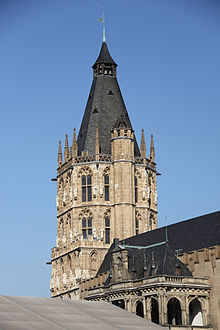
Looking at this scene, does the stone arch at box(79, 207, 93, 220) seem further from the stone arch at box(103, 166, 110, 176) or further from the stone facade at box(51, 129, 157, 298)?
the stone arch at box(103, 166, 110, 176)

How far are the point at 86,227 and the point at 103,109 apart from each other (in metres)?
17.0

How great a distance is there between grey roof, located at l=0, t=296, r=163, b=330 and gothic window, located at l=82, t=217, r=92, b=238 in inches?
1079

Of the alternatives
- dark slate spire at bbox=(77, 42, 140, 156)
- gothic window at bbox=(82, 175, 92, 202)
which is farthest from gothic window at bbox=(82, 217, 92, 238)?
dark slate spire at bbox=(77, 42, 140, 156)

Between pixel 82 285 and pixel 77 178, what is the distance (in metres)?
15.0

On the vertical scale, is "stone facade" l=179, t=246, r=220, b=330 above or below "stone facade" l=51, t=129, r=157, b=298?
below

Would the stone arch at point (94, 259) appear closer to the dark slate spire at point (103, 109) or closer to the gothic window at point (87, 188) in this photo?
the gothic window at point (87, 188)

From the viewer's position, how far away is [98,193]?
3573 inches

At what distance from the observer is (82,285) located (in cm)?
8488

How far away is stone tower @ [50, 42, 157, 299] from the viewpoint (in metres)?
89.6

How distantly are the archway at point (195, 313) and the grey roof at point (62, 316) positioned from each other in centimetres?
710

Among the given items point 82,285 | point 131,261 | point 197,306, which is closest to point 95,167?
point 82,285

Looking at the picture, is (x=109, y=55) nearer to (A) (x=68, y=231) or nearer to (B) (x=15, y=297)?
(A) (x=68, y=231)

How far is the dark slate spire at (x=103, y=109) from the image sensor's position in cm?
9475

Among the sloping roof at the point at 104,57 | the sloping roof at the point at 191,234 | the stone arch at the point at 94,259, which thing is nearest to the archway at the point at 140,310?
the sloping roof at the point at 191,234
